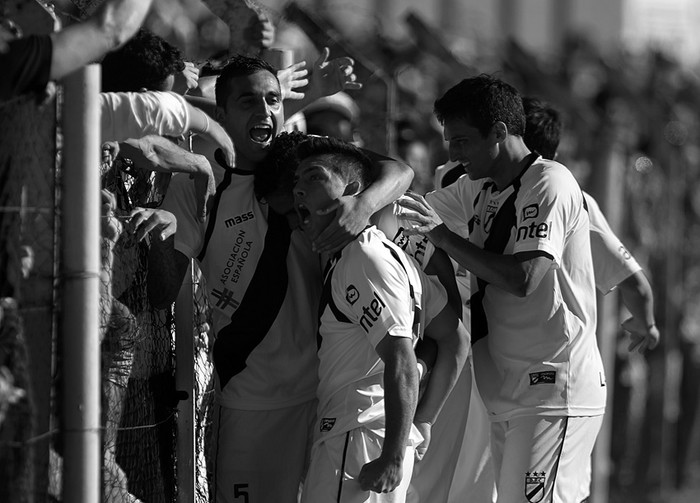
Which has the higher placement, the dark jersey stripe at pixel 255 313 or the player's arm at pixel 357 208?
the player's arm at pixel 357 208

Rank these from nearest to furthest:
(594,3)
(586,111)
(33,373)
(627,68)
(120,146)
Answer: (33,373)
(120,146)
(586,111)
(627,68)
(594,3)

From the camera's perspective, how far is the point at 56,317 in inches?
153

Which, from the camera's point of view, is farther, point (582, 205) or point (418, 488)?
point (418, 488)

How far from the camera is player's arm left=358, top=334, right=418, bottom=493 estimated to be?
14.1 feet

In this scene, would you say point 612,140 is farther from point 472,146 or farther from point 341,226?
point 341,226

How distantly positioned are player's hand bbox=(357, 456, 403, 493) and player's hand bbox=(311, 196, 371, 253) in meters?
0.80

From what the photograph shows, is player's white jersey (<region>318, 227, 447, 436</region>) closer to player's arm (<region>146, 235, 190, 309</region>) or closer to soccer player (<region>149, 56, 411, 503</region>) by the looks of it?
soccer player (<region>149, 56, 411, 503</region>)

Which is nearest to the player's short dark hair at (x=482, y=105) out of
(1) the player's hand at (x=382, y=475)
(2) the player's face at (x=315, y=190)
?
(2) the player's face at (x=315, y=190)

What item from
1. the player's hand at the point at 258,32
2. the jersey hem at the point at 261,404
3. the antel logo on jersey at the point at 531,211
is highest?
the player's hand at the point at 258,32

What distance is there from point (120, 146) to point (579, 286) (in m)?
2.02

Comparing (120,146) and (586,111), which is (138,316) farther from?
(586,111)

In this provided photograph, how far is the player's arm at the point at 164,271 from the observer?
16.3ft

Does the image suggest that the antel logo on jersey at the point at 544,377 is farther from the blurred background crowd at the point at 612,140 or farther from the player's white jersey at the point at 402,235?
the blurred background crowd at the point at 612,140

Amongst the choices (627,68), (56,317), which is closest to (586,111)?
(627,68)
